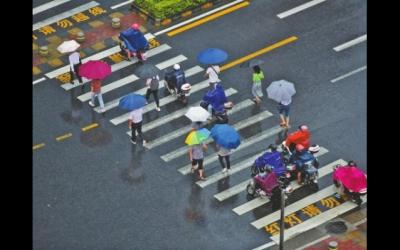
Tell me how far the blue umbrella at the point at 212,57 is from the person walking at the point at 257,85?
125cm

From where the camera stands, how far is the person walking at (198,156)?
36.9m

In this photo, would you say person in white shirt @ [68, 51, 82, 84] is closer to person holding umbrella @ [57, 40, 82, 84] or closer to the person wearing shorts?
person holding umbrella @ [57, 40, 82, 84]

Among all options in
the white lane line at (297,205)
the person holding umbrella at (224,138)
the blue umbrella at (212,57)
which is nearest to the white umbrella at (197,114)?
the person holding umbrella at (224,138)

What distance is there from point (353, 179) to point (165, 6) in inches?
538

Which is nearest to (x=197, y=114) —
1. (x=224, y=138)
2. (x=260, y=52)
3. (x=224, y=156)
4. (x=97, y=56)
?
(x=224, y=156)

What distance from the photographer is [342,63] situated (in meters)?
43.5

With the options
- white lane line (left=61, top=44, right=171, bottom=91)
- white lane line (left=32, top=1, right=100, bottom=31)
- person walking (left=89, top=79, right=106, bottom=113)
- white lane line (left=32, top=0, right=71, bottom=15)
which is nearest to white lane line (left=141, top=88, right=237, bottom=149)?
person walking (left=89, top=79, right=106, bottom=113)

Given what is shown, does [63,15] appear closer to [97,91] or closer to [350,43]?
[97,91]

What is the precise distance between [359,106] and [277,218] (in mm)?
7488

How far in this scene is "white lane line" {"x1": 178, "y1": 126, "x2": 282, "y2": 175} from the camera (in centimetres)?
3816
